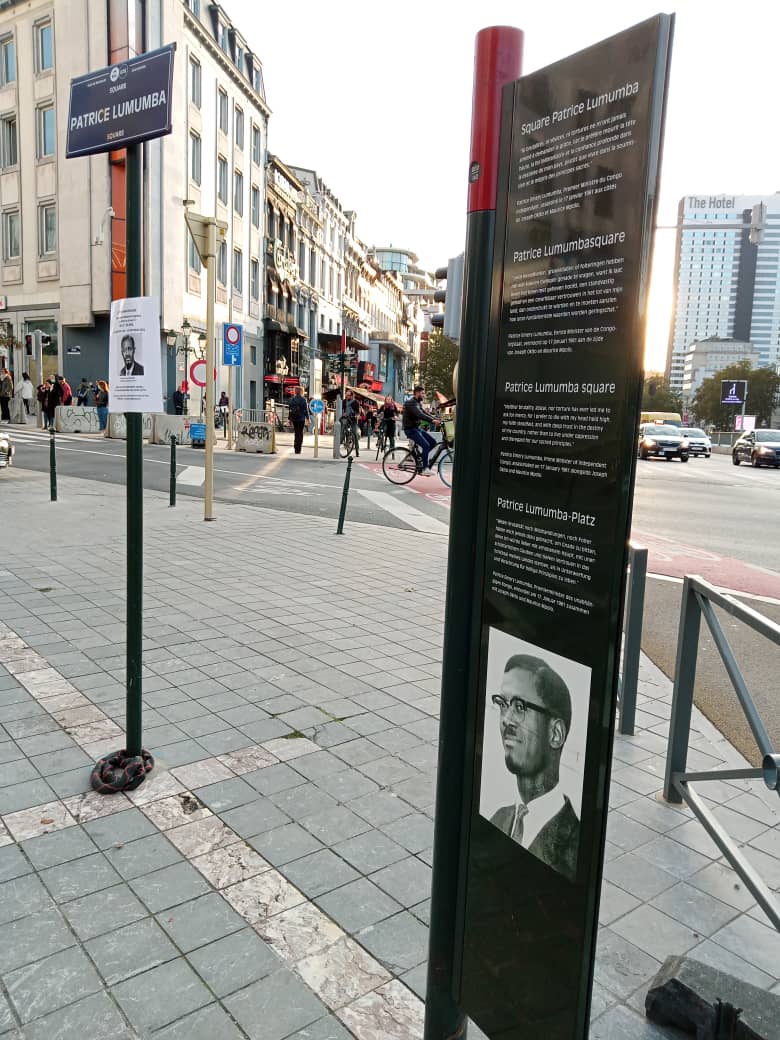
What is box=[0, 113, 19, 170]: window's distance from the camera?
33250mm

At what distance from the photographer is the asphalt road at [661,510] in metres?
5.51

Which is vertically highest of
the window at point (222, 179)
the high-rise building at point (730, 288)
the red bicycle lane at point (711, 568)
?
the high-rise building at point (730, 288)

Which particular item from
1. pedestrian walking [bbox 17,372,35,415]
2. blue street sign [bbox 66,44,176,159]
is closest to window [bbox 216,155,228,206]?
pedestrian walking [bbox 17,372,35,415]

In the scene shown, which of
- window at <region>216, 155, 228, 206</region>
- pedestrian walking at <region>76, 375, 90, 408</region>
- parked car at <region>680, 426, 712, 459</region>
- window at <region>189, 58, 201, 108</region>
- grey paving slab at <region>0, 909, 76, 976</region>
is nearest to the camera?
grey paving slab at <region>0, 909, 76, 976</region>

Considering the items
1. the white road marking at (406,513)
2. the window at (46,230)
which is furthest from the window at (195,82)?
the white road marking at (406,513)

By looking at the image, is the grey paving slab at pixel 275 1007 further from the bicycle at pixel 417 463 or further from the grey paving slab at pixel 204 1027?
the bicycle at pixel 417 463

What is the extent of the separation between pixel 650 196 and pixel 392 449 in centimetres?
1638

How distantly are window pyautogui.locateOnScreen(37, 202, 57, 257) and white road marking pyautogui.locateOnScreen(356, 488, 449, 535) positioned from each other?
942 inches

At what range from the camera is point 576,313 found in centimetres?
156

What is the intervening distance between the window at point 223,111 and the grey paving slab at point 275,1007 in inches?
1589

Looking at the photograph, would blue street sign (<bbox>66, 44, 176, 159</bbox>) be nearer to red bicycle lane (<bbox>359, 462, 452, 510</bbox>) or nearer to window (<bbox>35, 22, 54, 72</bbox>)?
red bicycle lane (<bbox>359, 462, 452, 510</bbox>)

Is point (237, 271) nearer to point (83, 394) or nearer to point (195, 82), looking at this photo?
point (195, 82)

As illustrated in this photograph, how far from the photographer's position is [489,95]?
1.73 metres

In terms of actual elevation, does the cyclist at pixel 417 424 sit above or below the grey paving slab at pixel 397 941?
above
